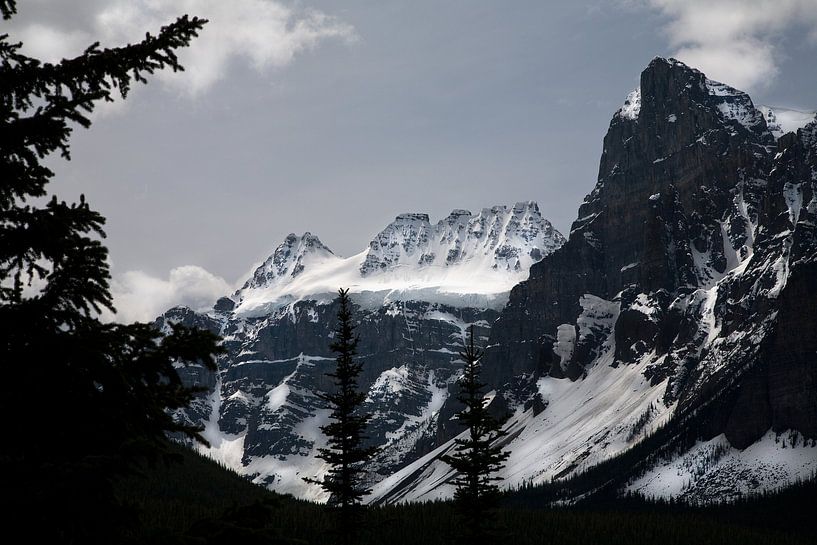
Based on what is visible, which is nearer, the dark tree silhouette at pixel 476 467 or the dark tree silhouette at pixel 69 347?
the dark tree silhouette at pixel 69 347

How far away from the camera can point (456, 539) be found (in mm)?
64625

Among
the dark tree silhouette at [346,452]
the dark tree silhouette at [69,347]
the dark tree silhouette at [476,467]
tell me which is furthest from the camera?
the dark tree silhouette at [346,452]

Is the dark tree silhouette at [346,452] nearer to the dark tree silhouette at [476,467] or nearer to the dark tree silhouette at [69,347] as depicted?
the dark tree silhouette at [476,467]

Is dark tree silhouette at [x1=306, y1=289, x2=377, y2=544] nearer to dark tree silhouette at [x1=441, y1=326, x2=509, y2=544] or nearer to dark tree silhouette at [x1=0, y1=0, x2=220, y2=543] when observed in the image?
dark tree silhouette at [x1=441, y1=326, x2=509, y2=544]

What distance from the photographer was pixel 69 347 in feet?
46.2

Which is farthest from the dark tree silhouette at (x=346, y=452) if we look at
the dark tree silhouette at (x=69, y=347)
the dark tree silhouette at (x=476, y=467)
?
A: the dark tree silhouette at (x=69, y=347)

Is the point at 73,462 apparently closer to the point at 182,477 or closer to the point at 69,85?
the point at 69,85

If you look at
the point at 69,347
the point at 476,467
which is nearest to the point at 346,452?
the point at 476,467

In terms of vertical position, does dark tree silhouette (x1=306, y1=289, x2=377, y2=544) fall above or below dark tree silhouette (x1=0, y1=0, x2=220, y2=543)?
above

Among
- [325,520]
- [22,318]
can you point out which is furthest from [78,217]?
[325,520]

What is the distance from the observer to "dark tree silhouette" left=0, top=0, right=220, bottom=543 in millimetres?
13156

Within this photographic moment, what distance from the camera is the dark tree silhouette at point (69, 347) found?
13156 mm

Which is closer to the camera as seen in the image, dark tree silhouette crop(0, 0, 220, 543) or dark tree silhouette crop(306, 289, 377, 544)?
dark tree silhouette crop(0, 0, 220, 543)

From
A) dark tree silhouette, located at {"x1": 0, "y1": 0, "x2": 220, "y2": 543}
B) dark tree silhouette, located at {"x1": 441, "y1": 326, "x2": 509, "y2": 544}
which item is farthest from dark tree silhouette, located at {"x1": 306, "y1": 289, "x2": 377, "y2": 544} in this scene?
dark tree silhouette, located at {"x1": 0, "y1": 0, "x2": 220, "y2": 543}
